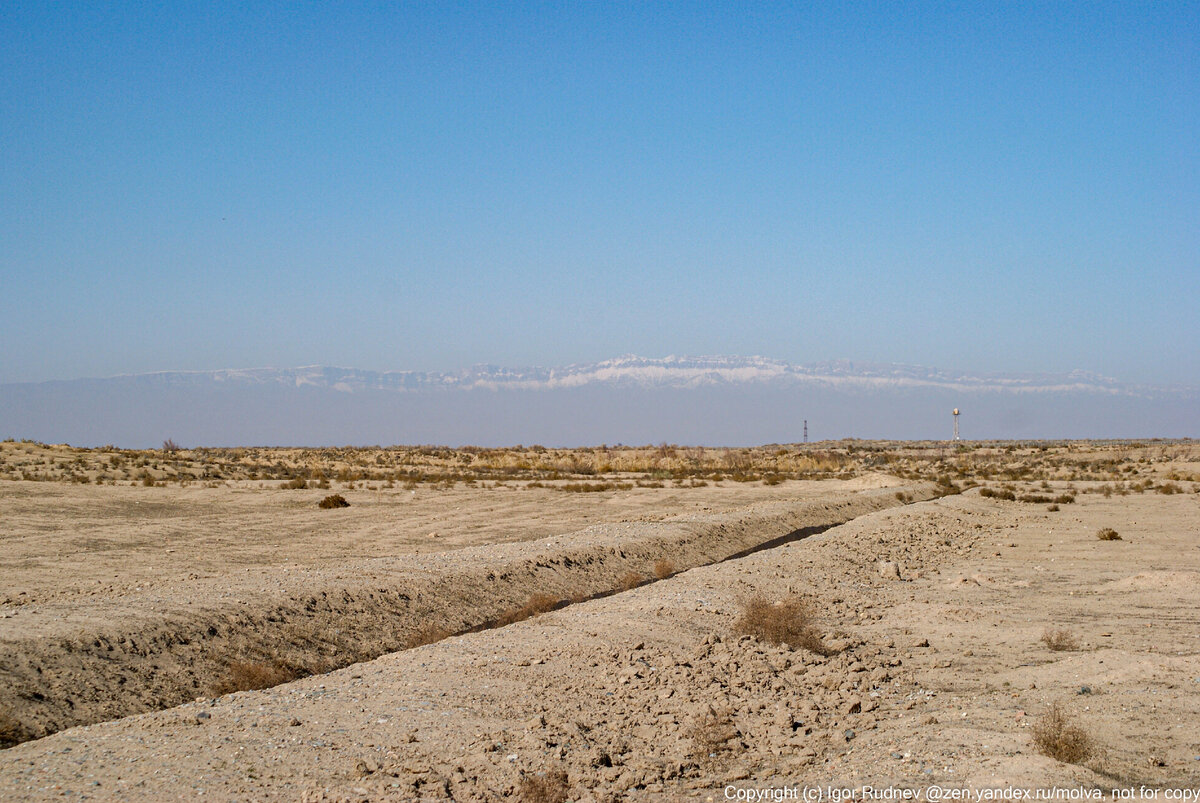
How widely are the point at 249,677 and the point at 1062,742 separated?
9.61 metres

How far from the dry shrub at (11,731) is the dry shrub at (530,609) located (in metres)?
7.60

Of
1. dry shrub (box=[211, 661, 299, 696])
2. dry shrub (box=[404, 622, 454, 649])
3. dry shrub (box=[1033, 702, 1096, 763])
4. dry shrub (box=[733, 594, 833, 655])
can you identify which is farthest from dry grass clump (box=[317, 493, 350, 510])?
dry shrub (box=[1033, 702, 1096, 763])

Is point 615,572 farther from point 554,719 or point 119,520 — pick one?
point 119,520

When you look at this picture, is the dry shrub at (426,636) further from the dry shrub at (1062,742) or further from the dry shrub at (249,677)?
the dry shrub at (1062,742)

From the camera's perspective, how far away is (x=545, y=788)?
7.70 meters

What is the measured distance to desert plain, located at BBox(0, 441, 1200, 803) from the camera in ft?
25.8

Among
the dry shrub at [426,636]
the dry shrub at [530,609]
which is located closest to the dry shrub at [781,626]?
the dry shrub at [530,609]

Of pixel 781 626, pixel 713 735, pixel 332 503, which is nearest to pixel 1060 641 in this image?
pixel 781 626

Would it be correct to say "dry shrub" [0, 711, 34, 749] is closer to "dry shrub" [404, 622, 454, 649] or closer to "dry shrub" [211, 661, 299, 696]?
"dry shrub" [211, 661, 299, 696]

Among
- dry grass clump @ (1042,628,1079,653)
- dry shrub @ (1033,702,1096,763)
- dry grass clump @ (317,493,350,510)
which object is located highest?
dry shrub @ (1033,702,1096,763)

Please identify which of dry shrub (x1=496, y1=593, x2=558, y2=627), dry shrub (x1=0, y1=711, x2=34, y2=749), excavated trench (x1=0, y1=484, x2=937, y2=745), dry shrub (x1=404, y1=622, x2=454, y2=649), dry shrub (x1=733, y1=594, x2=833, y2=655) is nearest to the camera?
dry shrub (x1=0, y1=711, x2=34, y2=749)

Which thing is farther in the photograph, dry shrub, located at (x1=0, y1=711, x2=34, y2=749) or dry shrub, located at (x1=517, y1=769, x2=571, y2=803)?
dry shrub, located at (x1=0, y1=711, x2=34, y2=749)

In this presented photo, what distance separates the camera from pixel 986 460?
80.6 m

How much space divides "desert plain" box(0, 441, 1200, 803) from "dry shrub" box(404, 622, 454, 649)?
0.10 metres
